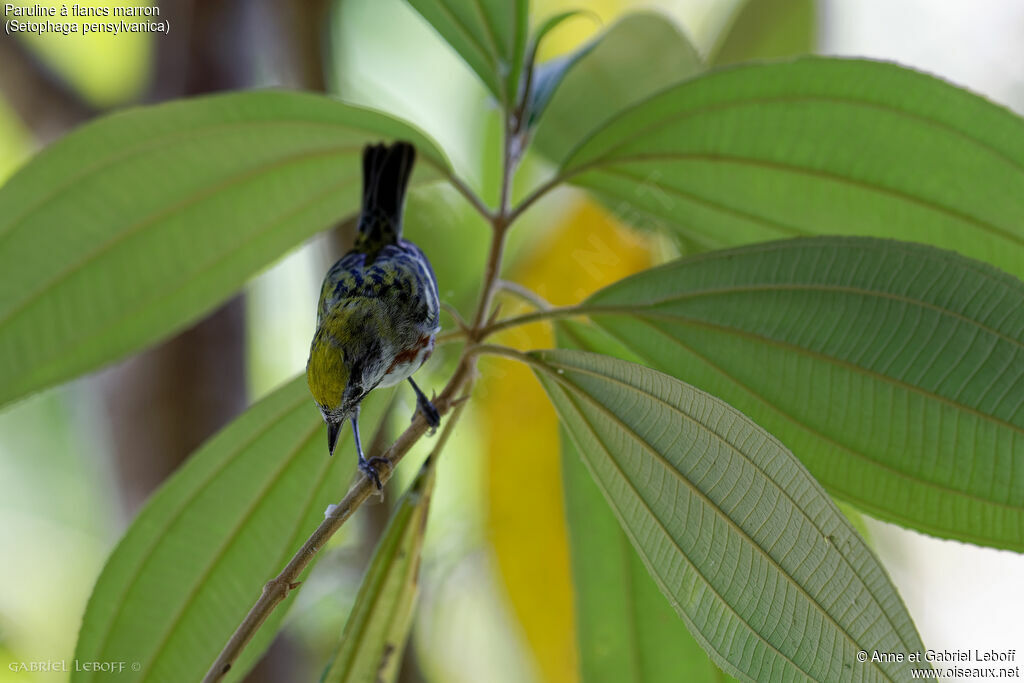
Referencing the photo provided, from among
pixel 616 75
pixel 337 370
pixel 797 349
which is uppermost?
pixel 616 75

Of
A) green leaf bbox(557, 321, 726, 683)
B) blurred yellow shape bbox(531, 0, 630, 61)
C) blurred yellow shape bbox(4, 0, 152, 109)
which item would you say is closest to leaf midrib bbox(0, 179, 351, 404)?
green leaf bbox(557, 321, 726, 683)

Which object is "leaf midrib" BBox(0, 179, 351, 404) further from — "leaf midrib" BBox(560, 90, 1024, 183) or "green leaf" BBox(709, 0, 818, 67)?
"green leaf" BBox(709, 0, 818, 67)

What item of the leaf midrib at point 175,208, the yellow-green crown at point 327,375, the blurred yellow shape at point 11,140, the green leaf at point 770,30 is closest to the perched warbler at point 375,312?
the yellow-green crown at point 327,375

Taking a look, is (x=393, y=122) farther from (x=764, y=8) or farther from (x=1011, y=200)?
(x=764, y=8)

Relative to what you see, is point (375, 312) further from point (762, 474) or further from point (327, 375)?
point (762, 474)

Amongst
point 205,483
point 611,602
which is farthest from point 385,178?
point 611,602

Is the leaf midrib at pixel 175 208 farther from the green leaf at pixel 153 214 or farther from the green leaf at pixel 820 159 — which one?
the green leaf at pixel 820 159
